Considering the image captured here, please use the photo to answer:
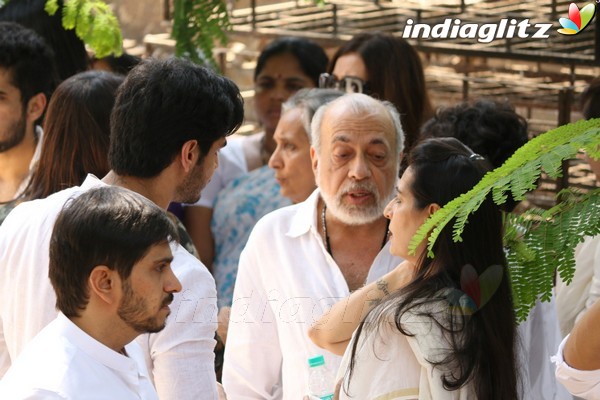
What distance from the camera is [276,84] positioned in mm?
5828

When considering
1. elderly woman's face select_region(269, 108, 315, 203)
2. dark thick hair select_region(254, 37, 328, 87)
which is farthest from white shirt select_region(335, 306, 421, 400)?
dark thick hair select_region(254, 37, 328, 87)

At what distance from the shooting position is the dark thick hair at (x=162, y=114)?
130 inches

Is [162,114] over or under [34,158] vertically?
over

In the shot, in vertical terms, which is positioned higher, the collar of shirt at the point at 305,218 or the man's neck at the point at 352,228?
the collar of shirt at the point at 305,218

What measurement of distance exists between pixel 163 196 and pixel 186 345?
1.61 feet

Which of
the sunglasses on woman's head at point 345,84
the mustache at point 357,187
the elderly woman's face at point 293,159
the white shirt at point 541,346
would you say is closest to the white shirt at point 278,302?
the mustache at point 357,187

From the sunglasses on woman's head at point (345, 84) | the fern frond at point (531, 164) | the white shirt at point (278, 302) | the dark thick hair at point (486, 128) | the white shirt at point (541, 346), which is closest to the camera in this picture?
the fern frond at point (531, 164)

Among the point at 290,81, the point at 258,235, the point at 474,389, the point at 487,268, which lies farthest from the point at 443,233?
the point at 290,81

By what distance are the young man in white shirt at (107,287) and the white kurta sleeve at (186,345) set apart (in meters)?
0.39

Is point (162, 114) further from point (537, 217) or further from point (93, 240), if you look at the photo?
point (537, 217)

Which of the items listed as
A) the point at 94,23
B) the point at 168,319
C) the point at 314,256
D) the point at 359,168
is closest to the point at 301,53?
the point at 94,23

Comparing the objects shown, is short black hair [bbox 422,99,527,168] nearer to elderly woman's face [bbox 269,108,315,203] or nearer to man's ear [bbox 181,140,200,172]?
elderly woman's face [bbox 269,108,315,203]

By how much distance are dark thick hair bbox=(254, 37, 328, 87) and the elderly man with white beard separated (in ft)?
5.36

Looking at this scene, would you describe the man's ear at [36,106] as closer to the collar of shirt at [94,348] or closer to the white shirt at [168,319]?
the white shirt at [168,319]
